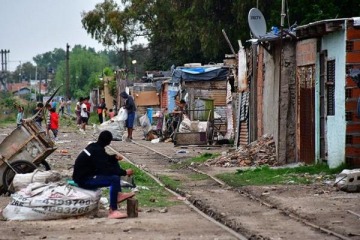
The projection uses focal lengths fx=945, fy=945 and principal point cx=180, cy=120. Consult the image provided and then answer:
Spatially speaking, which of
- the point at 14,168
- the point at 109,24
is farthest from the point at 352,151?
the point at 109,24

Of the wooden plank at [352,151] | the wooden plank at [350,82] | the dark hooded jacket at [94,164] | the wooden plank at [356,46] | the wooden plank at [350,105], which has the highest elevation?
the wooden plank at [356,46]

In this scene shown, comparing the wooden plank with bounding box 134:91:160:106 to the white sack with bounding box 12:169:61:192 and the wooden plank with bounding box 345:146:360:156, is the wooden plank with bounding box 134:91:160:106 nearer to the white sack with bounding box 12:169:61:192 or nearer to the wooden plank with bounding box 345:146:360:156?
the wooden plank with bounding box 345:146:360:156

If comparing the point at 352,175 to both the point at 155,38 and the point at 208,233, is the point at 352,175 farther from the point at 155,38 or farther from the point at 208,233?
the point at 155,38

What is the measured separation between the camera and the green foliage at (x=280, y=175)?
1894 centimetres

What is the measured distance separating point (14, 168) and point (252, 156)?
8.53m

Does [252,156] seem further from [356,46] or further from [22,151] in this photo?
[22,151]

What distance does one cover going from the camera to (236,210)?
14711mm

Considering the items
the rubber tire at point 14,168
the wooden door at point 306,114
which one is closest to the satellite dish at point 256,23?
the wooden door at point 306,114

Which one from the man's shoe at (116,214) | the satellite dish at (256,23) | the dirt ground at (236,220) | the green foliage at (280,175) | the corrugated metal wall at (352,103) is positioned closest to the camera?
the dirt ground at (236,220)

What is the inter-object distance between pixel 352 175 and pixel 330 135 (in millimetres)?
4058

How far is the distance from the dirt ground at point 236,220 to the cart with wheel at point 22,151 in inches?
20.7

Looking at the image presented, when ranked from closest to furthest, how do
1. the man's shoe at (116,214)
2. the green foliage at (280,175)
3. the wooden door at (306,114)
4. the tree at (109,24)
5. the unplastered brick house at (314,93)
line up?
the man's shoe at (116,214)
the green foliage at (280,175)
the unplastered brick house at (314,93)
the wooden door at (306,114)
the tree at (109,24)

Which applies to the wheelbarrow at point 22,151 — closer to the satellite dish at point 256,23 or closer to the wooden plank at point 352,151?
the wooden plank at point 352,151

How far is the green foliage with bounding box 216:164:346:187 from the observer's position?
1894cm
